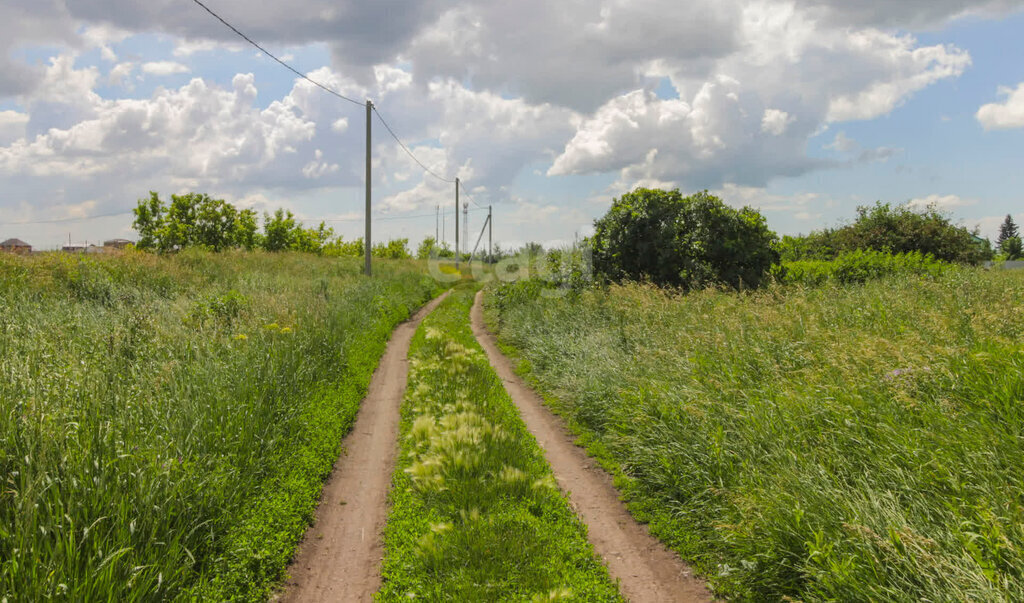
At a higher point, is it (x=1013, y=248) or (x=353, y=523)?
(x=1013, y=248)

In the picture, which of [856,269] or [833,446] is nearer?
Result: [833,446]

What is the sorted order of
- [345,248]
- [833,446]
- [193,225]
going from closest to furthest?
[833,446] → [193,225] → [345,248]

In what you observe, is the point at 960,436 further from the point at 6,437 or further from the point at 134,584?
the point at 6,437

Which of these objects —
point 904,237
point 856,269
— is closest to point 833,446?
point 856,269

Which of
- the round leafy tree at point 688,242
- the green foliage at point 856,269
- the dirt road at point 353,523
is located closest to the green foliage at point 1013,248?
the green foliage at point 856,269

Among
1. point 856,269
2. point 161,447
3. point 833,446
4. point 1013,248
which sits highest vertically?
point 1013,248

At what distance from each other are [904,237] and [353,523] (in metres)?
27.4

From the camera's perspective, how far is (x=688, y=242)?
16219mm

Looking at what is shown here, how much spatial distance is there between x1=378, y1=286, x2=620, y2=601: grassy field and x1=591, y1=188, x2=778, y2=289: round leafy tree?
10.3 metres

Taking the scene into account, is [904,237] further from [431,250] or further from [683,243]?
[431,250]

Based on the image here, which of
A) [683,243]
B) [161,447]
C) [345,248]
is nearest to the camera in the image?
[161,447]

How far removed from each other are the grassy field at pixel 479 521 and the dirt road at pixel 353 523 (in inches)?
7.6

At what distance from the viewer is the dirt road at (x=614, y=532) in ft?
13.6

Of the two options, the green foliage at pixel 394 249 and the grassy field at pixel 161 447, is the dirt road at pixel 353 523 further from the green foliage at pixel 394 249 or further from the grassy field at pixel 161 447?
the green foliage at pixel 394 249
